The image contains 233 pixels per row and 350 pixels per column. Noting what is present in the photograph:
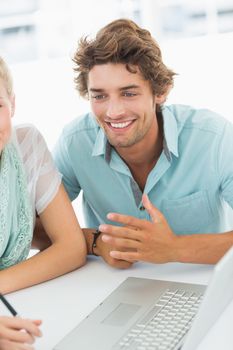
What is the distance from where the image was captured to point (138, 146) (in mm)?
1698

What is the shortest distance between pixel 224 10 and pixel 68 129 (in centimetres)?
211

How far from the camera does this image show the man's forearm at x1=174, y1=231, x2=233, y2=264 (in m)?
1.42

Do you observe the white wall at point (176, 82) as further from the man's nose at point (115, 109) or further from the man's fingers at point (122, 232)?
the man's fingers at point (122, 232)

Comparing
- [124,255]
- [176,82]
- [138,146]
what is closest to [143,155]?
[138,146]

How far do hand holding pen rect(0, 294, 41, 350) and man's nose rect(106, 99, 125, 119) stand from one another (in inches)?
27.2

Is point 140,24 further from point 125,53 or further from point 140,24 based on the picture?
point 125,53

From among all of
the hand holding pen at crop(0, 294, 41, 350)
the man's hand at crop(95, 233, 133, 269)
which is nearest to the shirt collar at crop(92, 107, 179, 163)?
the man's hand at crop(95, 233, 133, 269)

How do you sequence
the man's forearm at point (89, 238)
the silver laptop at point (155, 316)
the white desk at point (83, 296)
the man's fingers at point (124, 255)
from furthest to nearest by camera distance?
the man's forearm at point (89, 238)
the man's fingers at point (124, 255)
the white desk at point (83, 296)
the silver laptop at point (155, 316)

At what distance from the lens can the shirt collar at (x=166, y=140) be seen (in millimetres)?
1660

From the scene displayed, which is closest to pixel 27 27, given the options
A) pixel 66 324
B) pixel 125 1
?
pixel 125 1

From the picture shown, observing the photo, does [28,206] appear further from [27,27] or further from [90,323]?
[27,27]

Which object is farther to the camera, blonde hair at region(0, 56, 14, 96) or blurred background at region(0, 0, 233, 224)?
blurred background at region(0, 0, 233, 224)

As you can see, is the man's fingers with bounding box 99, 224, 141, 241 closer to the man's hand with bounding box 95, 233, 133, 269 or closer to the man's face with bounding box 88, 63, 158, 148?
the man's hand with bounding box 95, 233, 133, 269

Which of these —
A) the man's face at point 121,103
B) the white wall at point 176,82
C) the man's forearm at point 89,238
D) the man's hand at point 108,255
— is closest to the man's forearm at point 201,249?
the man's hand at point 108,255
